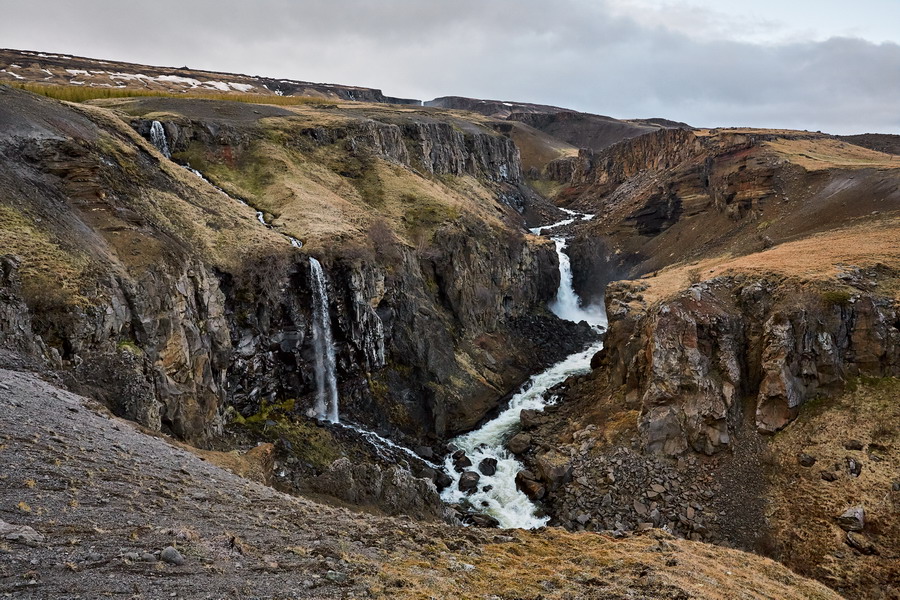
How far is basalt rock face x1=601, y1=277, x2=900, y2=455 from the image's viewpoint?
87.8ft

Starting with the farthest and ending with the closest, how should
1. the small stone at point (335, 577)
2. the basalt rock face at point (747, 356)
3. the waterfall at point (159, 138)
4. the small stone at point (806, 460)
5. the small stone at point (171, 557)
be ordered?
the waterfall at point (159, 138)
the basalt rock face at point (747, 356)
the small stone at point (806, 460)
the small stone at point (335, 577)
the small stone at point (171, 557)

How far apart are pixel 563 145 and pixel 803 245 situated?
418 ft

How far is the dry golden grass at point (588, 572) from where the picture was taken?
1055 centimetres

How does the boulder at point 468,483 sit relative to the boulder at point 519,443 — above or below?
below

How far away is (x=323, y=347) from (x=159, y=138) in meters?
27.8

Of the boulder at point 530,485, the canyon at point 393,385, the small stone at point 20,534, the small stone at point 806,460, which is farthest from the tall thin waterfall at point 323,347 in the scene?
the small stone at point 806,460

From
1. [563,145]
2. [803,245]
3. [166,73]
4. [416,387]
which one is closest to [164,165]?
[416,387]

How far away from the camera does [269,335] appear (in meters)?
32.7

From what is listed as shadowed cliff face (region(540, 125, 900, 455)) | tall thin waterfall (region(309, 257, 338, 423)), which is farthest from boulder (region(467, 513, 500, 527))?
tall thin waterfall (region(309, 257, 338, 423))

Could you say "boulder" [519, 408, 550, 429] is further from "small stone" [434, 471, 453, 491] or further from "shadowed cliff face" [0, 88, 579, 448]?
"small stone" [434, 471, 453, 491]

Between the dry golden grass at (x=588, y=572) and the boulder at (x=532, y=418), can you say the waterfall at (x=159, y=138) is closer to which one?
the boulder at (x=532, y=418)

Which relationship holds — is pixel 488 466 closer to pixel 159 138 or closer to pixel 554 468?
pixel 554 468

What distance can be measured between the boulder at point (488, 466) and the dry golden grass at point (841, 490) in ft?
47.0

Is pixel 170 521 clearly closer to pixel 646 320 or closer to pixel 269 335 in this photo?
pixel 269 335
